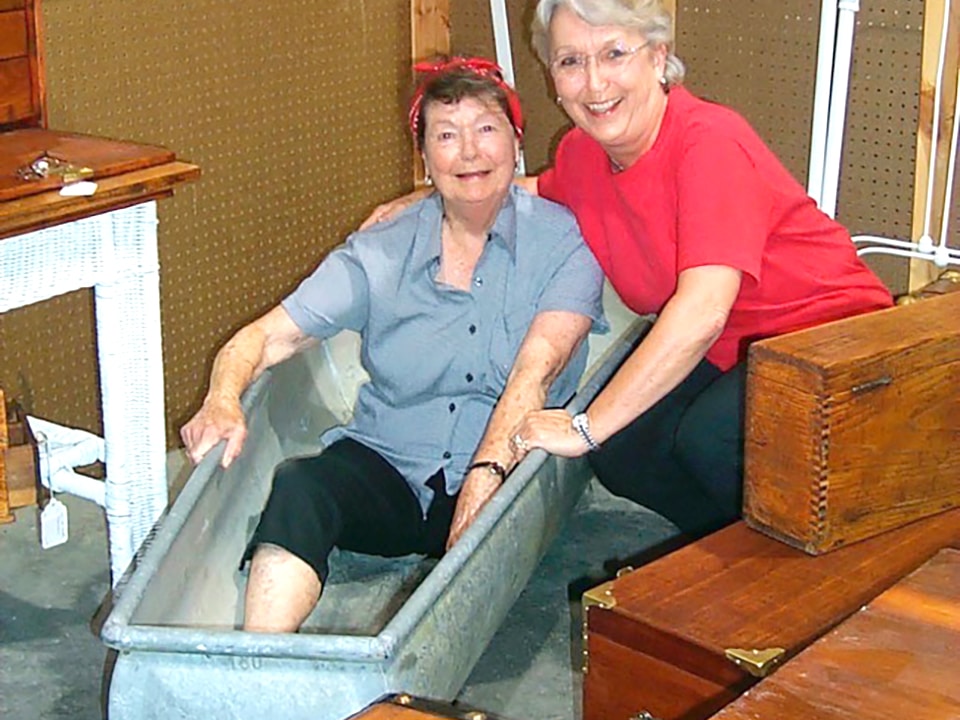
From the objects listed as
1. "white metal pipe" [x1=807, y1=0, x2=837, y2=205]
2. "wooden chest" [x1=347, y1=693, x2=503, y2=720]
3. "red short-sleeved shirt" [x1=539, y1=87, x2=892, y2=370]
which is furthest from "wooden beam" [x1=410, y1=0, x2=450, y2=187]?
"wooden chest" [x1=347, y1=693, x2=503, y2=720]

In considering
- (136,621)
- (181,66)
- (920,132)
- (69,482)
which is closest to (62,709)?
(69,482)

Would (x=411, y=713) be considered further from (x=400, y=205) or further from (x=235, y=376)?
(x=400, y=205)

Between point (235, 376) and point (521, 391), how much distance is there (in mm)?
432

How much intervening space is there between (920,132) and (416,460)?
1304mm

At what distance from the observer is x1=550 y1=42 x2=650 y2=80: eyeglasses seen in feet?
7.11

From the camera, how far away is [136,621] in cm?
179

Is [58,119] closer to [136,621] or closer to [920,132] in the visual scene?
[136,621]

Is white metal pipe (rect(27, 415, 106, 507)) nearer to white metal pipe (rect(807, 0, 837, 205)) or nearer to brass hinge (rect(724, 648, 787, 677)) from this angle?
brass hinge (rect(724, 648, 787, 677))

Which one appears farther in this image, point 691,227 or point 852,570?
point 691,227

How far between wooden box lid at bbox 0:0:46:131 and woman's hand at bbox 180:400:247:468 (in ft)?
2.18

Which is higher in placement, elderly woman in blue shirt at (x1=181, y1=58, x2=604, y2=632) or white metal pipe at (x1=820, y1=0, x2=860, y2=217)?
white metal pipe at (x1=820, y1=0, x2=860, y2=217)

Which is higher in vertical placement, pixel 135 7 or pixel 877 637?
pixel 135 7

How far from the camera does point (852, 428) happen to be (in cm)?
174

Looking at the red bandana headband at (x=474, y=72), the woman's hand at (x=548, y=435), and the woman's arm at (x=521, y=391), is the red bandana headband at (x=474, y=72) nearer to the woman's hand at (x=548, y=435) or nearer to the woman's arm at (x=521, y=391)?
the woman's arm at (x=521, y=391)
